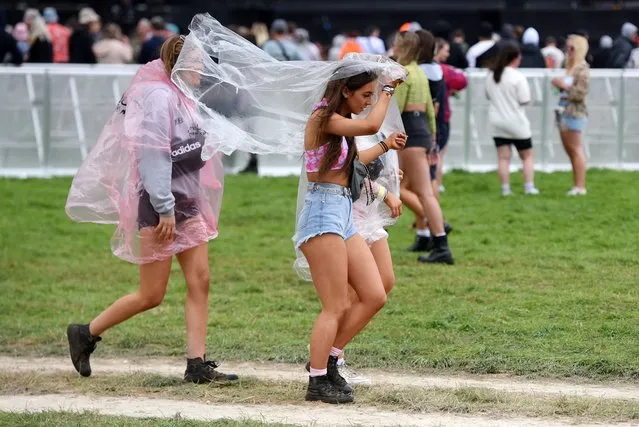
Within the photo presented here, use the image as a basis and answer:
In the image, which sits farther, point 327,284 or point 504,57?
point 504,57

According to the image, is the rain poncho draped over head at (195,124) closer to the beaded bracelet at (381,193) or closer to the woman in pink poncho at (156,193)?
the woman in pink poncho at (156,193)

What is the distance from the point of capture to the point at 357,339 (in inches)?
352

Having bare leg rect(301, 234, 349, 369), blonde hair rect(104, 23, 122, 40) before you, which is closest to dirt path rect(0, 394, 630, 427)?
bare leg rect(301, 234, 349, 369)

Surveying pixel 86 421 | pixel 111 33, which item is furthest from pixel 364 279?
pixel 111 33

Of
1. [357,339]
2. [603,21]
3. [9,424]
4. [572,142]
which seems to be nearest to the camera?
[9,424]

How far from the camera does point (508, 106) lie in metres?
14.3

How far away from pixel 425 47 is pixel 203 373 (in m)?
4.47

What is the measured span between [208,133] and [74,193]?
938mm

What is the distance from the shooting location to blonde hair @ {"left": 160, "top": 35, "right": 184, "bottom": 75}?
24.2 feet

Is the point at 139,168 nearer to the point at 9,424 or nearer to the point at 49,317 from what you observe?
the point at 9,424

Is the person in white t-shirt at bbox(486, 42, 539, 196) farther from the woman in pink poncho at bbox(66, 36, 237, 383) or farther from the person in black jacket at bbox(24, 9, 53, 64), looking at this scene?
the person in black jacket at bbox(24, 9, 53, 64)

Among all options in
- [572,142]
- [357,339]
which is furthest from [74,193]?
[572,142]

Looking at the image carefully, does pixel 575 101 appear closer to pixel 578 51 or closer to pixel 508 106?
pixel 578 51

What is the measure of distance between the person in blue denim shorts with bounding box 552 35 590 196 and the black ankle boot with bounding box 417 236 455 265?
144 inches
